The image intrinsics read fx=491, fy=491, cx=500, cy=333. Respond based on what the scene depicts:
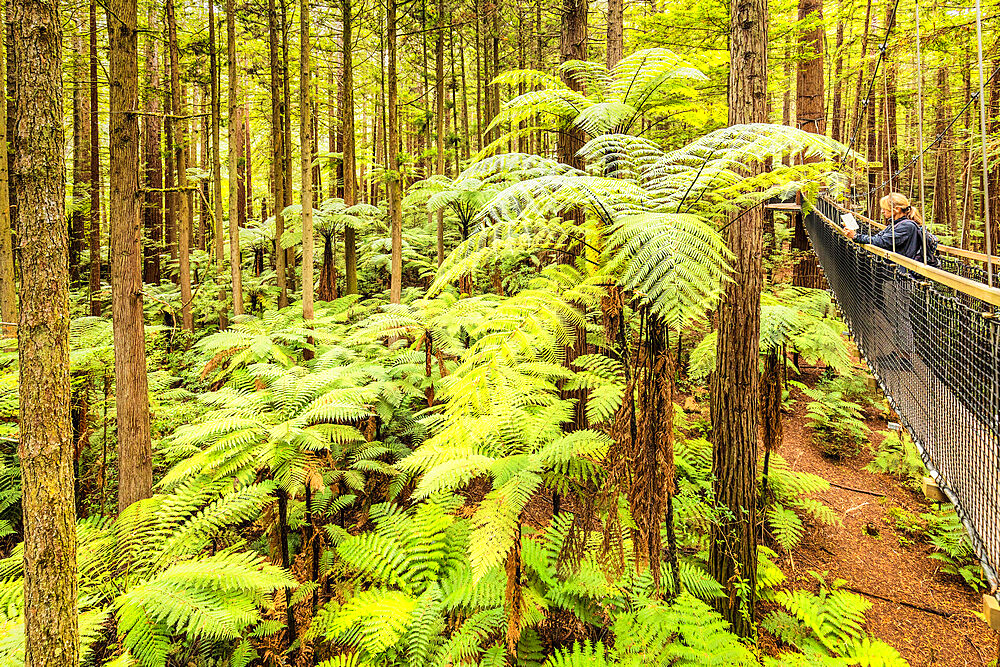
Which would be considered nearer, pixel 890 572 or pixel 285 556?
pixel 285 556

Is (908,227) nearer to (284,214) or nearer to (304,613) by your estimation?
(304,613)

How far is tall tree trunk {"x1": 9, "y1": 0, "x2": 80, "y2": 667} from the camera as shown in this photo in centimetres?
170

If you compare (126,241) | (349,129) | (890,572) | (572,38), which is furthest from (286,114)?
(890,572)

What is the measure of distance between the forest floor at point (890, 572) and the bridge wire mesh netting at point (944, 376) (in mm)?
1562

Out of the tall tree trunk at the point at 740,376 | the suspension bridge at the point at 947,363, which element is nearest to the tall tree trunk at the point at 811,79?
the suspension bridge at the point at 947,363

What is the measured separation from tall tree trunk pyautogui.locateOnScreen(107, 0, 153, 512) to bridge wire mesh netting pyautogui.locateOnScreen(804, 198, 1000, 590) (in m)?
5.47

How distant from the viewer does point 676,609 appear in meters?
2.81

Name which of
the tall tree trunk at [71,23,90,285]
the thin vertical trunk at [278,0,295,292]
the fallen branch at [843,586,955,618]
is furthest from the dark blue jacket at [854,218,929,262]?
the tall tree trunk at [71,23,90,285]

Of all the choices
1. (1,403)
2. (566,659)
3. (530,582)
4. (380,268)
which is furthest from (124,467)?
(380,268)

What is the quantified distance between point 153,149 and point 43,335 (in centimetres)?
965

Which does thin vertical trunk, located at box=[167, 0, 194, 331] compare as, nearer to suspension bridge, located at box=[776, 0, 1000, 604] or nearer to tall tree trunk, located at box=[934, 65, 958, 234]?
suspension bridge, located at box=[776, 0, 1000, 604]

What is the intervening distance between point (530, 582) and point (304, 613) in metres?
1.65

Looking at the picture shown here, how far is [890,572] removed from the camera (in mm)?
4562

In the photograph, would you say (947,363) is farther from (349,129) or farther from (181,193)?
(181,193)
